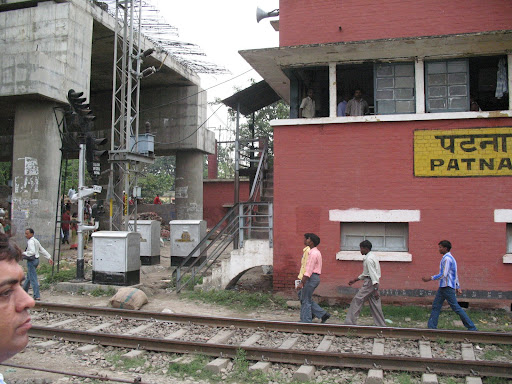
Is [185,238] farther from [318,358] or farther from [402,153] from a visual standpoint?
[318,358]

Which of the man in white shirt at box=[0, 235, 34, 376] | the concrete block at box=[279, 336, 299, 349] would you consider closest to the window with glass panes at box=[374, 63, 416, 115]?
the concrete block at box=[279, 336, 299, 349]

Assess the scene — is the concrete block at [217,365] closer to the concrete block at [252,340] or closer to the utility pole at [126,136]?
the concrete block at [252,340]

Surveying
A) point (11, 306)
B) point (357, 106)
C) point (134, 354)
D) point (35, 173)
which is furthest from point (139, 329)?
point (35, 173)

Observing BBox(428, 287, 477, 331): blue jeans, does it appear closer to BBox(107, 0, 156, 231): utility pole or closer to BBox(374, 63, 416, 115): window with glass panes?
BBox(374, 63, 416, 115): window with glass panes

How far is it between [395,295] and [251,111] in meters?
7.71

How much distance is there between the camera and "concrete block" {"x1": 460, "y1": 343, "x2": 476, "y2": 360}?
6758mm

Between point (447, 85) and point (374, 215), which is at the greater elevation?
point (447, 85)

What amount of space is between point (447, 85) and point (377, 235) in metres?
3.82

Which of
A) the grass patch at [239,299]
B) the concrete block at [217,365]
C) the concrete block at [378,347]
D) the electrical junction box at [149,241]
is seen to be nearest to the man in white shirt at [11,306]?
the concrete block at [217,365]

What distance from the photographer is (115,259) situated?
40.0 ft

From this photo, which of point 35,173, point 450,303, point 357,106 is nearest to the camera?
point 450,303

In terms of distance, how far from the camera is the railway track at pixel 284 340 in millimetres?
6348

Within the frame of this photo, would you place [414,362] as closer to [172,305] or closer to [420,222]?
[420,222]

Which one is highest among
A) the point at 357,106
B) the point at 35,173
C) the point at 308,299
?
the point at 357,106
